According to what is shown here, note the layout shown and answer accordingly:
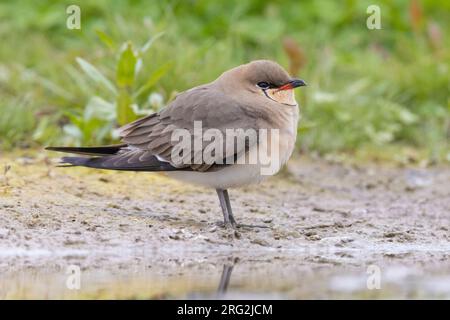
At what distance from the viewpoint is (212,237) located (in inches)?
210

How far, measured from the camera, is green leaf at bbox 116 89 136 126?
22.6 ft

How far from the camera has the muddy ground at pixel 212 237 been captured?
171 inches

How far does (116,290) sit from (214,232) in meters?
1.32

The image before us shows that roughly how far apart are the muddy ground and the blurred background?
1.95ft

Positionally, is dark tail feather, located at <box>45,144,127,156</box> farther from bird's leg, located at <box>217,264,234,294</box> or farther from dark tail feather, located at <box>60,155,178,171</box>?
bird's leg, located at <box>217,264,234,294</box>

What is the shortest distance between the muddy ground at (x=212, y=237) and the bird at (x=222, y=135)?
0.94 ft

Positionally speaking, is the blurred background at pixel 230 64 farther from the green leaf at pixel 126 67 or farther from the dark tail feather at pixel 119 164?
the dark tail feather at pixel 119 164

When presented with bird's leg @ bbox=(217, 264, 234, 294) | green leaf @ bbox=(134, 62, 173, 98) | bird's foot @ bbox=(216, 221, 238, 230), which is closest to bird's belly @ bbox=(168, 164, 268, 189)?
bird's foot @ bbox=(216, 221, 238, 230)

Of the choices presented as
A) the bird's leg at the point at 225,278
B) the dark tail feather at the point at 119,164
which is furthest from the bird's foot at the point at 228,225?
the bird's leg at the point at 225,278

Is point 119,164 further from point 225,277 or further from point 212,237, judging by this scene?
point 225,277

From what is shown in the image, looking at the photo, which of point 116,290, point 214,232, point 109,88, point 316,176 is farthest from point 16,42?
point 116,290

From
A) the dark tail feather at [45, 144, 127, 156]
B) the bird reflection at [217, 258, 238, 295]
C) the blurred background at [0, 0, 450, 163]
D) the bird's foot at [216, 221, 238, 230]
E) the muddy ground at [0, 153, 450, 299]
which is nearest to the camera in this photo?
the bird reflection at [217, 258, 238, 295]

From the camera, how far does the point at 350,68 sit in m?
9.29

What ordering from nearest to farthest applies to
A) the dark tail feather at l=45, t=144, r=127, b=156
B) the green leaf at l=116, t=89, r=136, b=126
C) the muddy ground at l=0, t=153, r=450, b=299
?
the muddy ground at l=0, t=153, r=450, b=299 → the dark tail feather at l=45, t=144, r=127, b=156 → the green leaf at l=116, t=89, r=136, b=126
